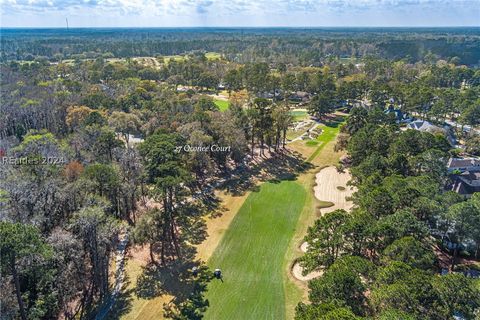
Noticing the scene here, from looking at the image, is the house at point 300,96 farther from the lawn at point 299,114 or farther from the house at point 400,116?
the house at point 400,116

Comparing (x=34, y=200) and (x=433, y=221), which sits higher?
(x=34, y=200)

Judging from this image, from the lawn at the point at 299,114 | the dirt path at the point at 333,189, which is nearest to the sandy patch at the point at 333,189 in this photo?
the dirt path at the point at 333,189

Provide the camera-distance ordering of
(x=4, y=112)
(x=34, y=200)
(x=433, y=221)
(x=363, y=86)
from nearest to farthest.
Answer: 1. (x=34, y=200)
2. (x=433, y=221)
3. (x=4, y=112)
4. (x=363, y=86)

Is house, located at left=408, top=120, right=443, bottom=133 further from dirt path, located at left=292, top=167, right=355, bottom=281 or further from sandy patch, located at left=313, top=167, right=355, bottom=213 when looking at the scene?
dirt path, located at left=292, top=167, right=355, bottom=281

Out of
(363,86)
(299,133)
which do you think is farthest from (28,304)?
(363,86)

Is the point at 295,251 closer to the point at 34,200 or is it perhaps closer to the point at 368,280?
the point at 368,280

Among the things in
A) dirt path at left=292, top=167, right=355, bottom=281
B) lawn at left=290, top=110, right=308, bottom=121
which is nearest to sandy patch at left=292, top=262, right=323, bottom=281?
dirt path at left=292, top=167, right=355, bottom=281

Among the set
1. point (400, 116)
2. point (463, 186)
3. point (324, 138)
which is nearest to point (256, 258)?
point (463, 186)
